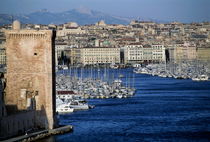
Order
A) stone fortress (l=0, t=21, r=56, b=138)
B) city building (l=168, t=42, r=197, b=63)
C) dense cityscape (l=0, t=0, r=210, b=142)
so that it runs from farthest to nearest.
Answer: city building (l=168, t=42, r=197, b=63) < stone fortress (l=0, t=21, r=56, b=138) < dense cityscape (l=0, t=0, r=210, b=142)

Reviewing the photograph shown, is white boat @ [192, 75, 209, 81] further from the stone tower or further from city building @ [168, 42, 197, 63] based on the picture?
city building @ [168, 42, 197, 63]

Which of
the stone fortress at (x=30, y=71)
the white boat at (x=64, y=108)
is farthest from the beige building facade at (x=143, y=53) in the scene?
the stone fortress at (x=30, y=71)

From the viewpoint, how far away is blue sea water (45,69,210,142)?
20266 mm

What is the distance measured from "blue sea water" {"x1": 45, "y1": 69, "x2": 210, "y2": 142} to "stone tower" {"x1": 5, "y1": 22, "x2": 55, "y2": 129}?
1.18m

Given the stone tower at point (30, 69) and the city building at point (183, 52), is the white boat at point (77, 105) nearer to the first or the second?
the stone tower at point (30, 69)

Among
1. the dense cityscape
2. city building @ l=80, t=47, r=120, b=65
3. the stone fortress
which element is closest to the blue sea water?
the dense cityscape

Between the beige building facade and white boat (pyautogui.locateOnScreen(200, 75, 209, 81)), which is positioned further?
the beige building facade

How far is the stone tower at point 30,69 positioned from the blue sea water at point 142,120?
1.18 meters

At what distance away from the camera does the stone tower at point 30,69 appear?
64.7 ft

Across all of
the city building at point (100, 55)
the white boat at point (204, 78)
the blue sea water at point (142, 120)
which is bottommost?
the blue sea water at point (142, 120)

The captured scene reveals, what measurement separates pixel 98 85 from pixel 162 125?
70.1ft

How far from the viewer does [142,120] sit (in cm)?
2531

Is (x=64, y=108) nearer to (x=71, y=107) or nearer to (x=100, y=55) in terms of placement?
(x=71, y=107)

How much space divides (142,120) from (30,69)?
261 inches
